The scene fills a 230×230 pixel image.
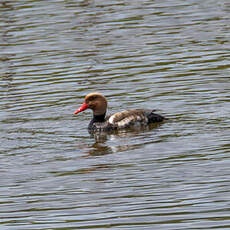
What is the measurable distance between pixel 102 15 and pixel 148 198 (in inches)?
617

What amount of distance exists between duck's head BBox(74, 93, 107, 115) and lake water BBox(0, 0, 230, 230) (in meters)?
0.46

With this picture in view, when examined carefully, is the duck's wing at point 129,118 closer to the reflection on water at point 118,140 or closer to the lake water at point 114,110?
the reflection on water at point 118,140

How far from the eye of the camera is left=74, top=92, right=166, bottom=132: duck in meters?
15.1

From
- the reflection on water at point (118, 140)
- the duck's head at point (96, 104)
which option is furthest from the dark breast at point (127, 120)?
the duck's head at point (96, 104)

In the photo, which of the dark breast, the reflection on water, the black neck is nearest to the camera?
the reflection on water

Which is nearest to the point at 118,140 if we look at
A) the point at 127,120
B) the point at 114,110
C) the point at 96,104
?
the point at 127,120

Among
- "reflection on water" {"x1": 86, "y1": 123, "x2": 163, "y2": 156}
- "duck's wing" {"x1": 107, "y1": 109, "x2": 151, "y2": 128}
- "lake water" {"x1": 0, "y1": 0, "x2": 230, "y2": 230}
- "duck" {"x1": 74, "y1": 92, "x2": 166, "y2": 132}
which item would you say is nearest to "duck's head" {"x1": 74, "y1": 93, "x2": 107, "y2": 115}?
"duck" {"x1": 74, "y1": 92, "x2": 166, "y2": 132}

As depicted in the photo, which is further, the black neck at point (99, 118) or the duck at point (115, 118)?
the black neck at point (99, 118)

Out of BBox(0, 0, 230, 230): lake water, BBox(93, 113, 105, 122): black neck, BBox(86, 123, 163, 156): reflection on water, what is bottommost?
BBox(86, 123, 163, 156): reflection on water

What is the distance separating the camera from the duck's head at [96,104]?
15555 millimetres

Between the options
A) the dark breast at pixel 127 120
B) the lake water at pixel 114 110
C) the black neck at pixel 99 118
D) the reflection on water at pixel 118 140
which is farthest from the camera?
the black neck at pixel 99 118

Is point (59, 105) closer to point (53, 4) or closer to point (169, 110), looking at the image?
point (169, 110)

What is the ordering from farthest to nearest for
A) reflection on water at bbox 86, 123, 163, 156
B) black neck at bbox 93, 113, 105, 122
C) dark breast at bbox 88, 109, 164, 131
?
1. black neck at bbox 93, 113, 105, 122
2. dark breast at bbox 88, 109, 164, 131
3. reflection on water at bbox 86, 123, 163, 156

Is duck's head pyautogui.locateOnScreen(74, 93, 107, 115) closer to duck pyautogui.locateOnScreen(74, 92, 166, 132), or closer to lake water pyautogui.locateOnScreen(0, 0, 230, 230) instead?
duck pyautogui.locateOnScreen(74, 92, 166, 132)
